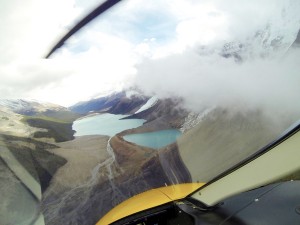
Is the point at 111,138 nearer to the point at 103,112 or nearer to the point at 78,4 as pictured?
the point at 103,112

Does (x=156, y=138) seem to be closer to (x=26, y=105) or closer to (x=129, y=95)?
(x=129, y=95)

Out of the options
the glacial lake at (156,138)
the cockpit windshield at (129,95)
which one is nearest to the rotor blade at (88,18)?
the cockpit windshield at (129,95)

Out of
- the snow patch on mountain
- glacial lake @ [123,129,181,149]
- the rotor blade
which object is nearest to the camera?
the rotor blade

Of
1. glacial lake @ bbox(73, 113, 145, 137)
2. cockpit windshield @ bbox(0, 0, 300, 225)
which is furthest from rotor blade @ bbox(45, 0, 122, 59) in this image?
glacial lake @ bbox(73, 113, 145, 137)

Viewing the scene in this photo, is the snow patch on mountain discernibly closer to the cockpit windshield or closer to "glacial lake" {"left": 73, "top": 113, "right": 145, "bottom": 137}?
the cockpit windshield

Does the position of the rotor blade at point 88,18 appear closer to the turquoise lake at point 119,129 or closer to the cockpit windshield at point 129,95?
the cockpit windshield at point 129,95

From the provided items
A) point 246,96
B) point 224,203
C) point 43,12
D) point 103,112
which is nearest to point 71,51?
point 43,12
